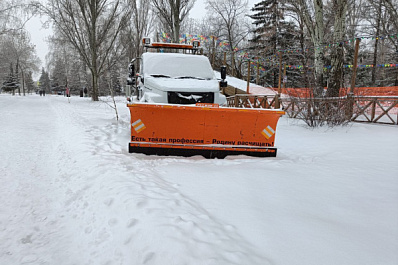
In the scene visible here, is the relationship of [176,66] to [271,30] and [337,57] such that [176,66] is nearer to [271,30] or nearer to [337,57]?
[337,57]

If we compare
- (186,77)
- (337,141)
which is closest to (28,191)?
(186,77)

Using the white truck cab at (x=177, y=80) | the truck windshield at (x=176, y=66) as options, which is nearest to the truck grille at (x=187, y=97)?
the white truck cab at (x=177, y=80)

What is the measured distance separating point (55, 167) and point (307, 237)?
3658 mm

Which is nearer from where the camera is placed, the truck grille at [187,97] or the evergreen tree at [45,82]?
the truck grille at [187,97]

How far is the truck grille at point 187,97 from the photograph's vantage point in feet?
18.5

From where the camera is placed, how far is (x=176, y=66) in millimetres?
6773

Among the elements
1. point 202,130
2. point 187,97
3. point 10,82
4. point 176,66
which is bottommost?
point 202,130

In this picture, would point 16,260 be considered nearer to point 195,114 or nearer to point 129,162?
point 129,162

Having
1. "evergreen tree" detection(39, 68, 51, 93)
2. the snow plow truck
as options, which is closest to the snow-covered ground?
the snow plow truck

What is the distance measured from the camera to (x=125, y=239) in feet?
6.64

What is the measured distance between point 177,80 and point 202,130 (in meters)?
1.93

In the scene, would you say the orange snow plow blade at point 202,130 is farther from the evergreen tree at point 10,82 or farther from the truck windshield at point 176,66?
the evergreen tree at point 10,82

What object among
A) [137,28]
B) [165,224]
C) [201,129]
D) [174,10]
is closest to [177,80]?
[201,129]

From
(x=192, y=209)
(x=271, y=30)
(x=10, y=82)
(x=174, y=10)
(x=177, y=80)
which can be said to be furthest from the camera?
(x=10, y=82)
